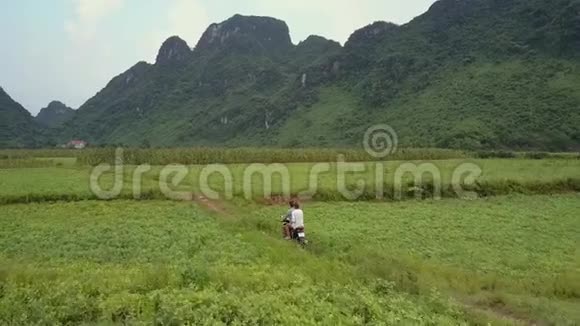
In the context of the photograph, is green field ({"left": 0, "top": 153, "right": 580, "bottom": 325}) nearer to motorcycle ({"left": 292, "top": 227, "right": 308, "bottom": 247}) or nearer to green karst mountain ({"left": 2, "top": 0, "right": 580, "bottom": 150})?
motorcycle ({"left": 292, "top": 227, "right": 308, "bottom": 247})

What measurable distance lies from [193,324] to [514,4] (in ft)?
431

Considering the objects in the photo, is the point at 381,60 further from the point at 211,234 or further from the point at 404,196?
the point at 211,234

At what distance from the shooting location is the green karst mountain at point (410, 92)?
88938 mm

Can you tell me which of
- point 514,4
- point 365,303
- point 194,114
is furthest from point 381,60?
point 365,303

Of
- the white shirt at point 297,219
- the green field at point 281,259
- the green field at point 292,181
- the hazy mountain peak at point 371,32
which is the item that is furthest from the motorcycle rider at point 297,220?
the hazy mountain peak at point 371,32

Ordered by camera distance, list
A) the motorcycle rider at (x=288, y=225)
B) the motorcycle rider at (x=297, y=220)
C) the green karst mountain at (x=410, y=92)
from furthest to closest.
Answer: the green karst mountain at (x=410, y=92), the motorcycle rider at (x=288, y=225), the motorcycle rider at (x=297, y=220)

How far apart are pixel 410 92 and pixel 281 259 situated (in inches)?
4145

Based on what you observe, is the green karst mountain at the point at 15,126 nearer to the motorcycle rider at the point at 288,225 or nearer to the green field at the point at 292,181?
the green field at the point at 292,181

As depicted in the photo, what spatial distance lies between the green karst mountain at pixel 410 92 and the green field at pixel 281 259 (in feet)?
189

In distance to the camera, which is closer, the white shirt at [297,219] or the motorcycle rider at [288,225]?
the white shirt at [297,219]

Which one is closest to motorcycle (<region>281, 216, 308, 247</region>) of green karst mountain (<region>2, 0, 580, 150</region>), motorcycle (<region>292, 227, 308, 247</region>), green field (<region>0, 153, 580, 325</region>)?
motorcycle (<region>292, 227, 308, 247</region>)

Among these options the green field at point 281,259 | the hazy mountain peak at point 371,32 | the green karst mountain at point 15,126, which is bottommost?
the green field at point 281,259

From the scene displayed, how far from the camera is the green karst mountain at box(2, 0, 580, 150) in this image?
292ft

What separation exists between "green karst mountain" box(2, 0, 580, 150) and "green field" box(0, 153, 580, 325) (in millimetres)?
57584
